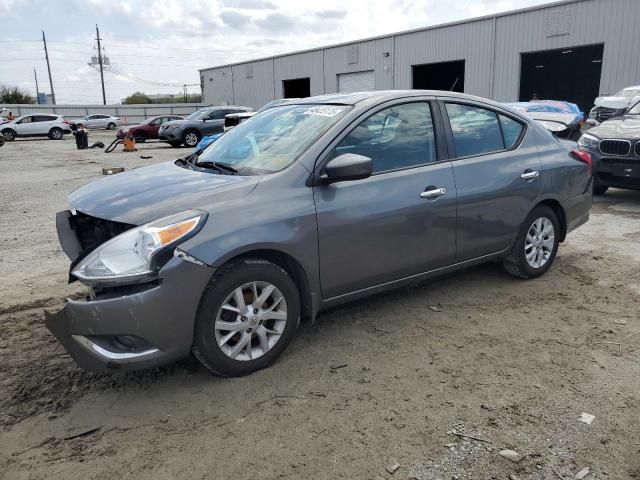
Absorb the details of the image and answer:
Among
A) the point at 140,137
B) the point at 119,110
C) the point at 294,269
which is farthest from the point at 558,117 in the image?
the point at 119,110

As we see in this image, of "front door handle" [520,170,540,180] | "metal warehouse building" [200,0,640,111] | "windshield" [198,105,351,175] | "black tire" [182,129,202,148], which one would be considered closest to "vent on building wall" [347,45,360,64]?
"metal warehouse building" [200,0,640,111]

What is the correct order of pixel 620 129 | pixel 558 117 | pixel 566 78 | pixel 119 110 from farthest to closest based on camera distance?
pixel 119 110 < pixel 566 78 < pixel 558 117 < pixel 620 129

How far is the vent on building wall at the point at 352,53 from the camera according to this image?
1294 inches

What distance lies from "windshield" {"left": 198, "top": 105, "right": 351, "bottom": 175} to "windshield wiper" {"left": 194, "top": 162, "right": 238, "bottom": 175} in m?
0.03

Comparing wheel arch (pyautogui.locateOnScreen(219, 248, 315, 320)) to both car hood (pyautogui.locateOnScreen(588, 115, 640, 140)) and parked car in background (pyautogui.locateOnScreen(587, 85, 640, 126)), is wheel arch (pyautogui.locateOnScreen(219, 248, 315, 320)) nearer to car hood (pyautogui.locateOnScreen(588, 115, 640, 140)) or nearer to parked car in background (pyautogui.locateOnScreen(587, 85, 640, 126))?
car hood (pyautogui.locateOnScreen(588, 115, 640, 140))

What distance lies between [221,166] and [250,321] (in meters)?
1.23

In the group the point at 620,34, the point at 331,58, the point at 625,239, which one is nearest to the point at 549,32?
the point at 620,34

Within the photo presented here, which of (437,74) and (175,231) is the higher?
(437,74)

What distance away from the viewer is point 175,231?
2.92 metres

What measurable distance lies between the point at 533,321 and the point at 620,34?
70.1ft

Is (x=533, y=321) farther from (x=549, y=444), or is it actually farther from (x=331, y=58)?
(x=331, y=58)

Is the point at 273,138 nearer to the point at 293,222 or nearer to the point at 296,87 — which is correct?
the point at 293,222

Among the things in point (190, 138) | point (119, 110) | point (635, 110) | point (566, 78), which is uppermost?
point (566, 78)

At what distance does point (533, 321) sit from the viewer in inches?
161
